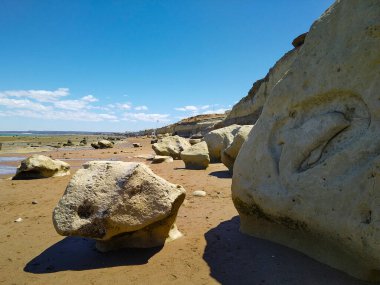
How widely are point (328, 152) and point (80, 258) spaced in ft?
8.93

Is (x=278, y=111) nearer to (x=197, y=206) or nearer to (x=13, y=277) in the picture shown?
(x=197, y=206)

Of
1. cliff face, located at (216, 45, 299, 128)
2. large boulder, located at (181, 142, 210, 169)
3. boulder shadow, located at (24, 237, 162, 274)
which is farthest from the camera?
cliff face, located at (216, 45, 299, 128)

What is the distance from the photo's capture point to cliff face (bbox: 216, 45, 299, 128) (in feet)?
63.7

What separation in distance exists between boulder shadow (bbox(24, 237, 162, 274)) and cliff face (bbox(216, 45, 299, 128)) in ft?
55.8

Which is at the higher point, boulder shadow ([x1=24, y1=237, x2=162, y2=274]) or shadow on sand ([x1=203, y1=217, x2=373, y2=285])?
shadow on sand ([x1=203, y1=217, x2=373, y2=285])

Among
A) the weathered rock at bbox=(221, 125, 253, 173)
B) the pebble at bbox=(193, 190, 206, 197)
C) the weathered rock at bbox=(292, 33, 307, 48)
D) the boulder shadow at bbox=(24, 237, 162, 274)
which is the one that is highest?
the weathered rock at bbox=(292, 33, 307, 48)

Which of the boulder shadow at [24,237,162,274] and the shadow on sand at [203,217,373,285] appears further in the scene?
the boulder shadow at [24,237,162,274]

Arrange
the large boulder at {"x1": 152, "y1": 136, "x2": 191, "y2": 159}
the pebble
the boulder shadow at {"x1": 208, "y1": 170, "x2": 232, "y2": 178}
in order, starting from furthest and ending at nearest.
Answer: the large boulder at {"x1": 152, "y1": 136, "x2": 191, "y2": 159}
the boulder shadow at {"x1": 208, "y1": 170, "x2": 232, "y2": 178}
the pebble

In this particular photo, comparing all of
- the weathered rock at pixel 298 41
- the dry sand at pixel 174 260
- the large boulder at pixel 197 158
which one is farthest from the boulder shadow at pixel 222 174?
the weathered rock at pixel 298 41

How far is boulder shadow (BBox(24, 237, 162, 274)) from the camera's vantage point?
3.23 meters

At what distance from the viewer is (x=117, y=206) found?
326 cm

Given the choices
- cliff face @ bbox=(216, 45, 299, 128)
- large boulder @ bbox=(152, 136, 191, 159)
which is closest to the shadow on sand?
large boulder @ bbox=(152, 136, 191, 159)

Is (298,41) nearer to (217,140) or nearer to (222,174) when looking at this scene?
(217,140)

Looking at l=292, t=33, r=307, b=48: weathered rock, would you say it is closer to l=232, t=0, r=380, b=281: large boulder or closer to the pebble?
the pebble
